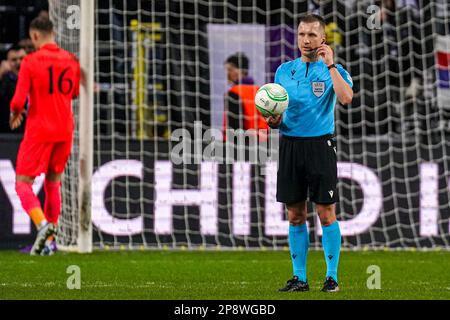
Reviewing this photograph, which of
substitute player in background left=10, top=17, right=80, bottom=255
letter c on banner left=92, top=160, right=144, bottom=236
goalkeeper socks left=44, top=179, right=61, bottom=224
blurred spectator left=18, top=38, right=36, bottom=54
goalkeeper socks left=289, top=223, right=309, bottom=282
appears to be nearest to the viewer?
goalkeeper socks left=289, top=223, right=309, bottom=282

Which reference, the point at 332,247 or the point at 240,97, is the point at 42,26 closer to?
the point at 240,97

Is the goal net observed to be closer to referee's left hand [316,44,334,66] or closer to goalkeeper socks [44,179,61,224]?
goalkeeper socks [44,179,61,224]

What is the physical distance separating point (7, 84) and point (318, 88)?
22.4ft

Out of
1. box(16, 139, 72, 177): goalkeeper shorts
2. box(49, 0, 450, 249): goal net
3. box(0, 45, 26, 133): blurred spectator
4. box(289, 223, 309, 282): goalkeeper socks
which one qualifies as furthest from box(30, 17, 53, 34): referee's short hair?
box(289, 223, 309, 282): goalkeeper socks

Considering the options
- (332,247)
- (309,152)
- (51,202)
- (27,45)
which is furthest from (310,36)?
(27,45)

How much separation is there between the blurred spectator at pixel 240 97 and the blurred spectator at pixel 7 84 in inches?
94.9

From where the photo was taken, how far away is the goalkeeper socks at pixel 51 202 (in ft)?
38.5

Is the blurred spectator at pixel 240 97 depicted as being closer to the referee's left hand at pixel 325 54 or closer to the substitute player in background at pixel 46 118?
the substitute player in background at pixel 46 118

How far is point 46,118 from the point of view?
38.3ft

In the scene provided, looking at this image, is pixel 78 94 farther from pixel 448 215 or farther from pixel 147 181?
pixel 448 215

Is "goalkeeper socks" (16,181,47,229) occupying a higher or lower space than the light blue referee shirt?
lower

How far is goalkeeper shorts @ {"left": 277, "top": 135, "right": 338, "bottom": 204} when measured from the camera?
759 centimetres

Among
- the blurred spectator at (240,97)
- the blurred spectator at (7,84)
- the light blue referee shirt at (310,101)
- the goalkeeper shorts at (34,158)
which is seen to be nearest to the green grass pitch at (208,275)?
the goalkeeper shorts at (34,158)

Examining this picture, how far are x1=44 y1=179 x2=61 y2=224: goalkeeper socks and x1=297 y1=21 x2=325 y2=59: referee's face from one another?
486cm
